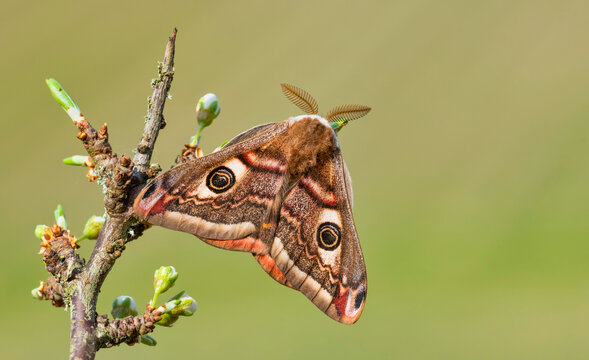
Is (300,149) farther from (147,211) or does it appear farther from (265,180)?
(147,211)

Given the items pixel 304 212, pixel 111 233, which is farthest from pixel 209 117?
pixel 111 233

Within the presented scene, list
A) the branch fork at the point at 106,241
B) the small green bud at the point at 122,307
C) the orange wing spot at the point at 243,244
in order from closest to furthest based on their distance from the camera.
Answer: the branch fork at the point at 106,241 → the orange wing spot at the point at 243,244 → the small green bud at the point at 122,307

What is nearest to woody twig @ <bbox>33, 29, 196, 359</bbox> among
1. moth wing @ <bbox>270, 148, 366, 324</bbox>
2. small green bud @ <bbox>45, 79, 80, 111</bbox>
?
small green bud @ <bbox>45, 79, 80, 111</bbox>

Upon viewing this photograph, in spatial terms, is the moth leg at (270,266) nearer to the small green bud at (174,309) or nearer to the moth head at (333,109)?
the small green bud at (174,309)

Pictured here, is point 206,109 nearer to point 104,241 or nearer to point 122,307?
point 104,241

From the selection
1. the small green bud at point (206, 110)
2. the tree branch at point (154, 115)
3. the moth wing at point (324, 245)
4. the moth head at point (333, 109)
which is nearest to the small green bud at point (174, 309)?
the moth wing at point (324, 245)

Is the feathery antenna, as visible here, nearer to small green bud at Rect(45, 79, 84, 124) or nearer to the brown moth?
the brown moth
